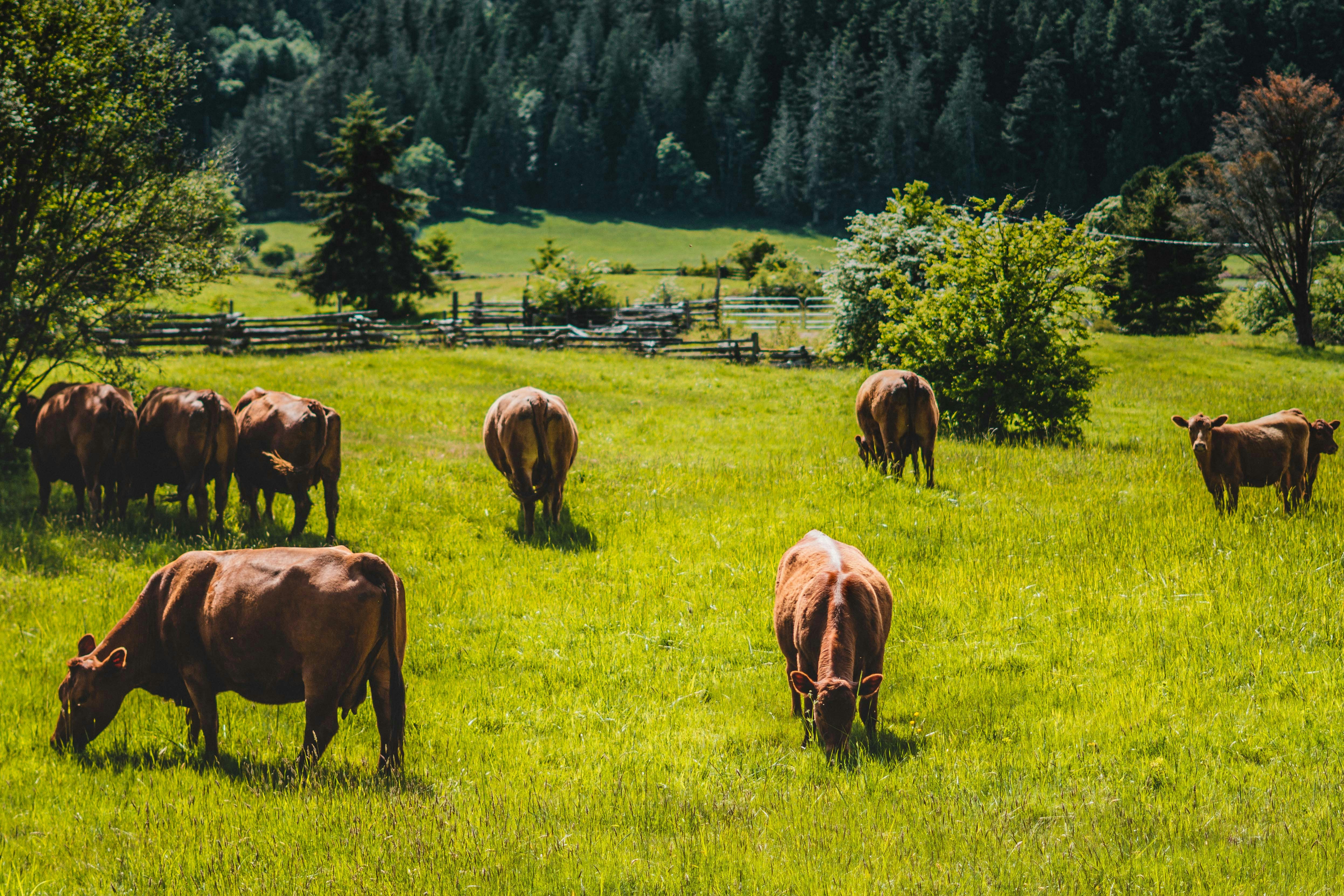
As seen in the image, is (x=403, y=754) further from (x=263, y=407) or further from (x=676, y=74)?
(x=676, y=74)

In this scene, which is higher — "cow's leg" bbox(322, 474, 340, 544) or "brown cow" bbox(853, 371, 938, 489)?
"brown cow" bbox(853, 371, 938, 489)

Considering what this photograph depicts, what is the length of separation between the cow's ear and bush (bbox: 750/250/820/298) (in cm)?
4782

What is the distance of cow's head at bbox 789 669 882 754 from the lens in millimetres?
6336

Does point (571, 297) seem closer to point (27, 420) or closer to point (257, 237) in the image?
point (27, 420)

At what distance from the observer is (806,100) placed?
129125 millimetres

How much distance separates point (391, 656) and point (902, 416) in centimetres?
1047

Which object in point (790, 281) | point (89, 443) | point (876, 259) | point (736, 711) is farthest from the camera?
point (790, 281)

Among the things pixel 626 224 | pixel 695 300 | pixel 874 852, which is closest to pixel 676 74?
pixel 626 224

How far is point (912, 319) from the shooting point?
21.7 meters

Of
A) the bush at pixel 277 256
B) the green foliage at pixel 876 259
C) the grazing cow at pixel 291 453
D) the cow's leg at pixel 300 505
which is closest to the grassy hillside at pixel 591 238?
the bush at pixel 277 256

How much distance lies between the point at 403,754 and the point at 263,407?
8.17m

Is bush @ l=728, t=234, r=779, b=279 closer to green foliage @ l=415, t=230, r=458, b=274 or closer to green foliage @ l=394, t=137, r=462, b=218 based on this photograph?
green foliage @ l=415, t=230, r=458, b=274

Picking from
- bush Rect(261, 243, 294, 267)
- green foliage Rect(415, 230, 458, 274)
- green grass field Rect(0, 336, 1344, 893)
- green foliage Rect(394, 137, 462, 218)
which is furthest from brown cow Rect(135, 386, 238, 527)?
green foliage Rect(394, 137, 462, 218)

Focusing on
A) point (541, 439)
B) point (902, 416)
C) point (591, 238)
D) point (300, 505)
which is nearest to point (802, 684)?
point (541, 439)
